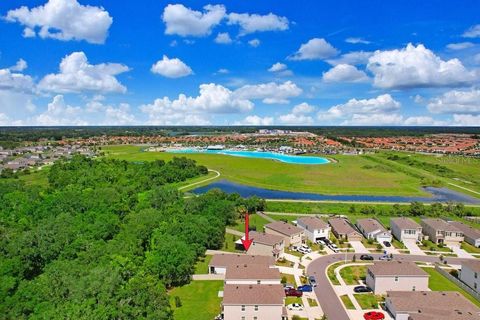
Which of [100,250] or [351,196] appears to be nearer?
[100,250]

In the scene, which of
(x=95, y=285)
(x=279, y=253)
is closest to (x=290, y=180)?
(x=279, y=253)

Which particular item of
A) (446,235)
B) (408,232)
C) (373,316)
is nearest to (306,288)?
(373,316)

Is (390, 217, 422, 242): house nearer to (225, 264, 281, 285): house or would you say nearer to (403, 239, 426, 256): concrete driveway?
(403, 239, 426, 256): concrete driveway

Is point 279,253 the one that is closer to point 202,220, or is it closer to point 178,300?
point 202,220

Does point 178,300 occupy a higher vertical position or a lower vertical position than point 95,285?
lower

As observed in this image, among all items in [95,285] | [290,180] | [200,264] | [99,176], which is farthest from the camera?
[290,180]

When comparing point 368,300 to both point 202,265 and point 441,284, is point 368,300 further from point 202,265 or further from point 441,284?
point 202,265

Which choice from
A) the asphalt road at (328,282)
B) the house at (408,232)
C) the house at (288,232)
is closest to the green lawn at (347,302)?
the asphalt road at (328,282)
